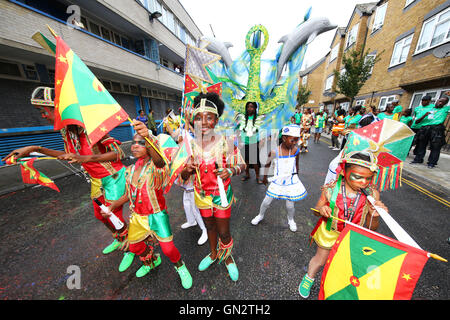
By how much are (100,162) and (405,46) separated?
55.8 feet

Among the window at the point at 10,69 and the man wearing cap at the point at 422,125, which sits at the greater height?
the window at the point at 10,69

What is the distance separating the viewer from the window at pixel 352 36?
51.6ft

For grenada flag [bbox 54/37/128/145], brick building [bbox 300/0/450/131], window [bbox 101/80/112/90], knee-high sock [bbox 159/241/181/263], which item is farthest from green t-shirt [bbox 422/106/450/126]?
window [bbox 101/80/112/90]

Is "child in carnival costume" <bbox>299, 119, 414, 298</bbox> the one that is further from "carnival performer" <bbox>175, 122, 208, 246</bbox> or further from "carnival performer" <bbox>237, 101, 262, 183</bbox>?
"carnival performer" <bbox>237, 101, 262, 183</bbox>

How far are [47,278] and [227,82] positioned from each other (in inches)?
174

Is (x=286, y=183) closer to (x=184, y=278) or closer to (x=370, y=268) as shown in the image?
(x=370, y=268)

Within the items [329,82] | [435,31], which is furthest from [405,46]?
[329,82]

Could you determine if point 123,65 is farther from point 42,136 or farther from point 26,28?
point 42,136

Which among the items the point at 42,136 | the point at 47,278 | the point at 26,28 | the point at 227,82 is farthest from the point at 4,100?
the point at 227,82

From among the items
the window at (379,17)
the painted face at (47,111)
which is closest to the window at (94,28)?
the painted face at (47,111)

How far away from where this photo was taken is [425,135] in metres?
5.70

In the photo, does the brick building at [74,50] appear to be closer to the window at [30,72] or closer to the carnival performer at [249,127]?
the window at [30,72]

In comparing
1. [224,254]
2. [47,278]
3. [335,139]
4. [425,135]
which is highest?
[425,135]

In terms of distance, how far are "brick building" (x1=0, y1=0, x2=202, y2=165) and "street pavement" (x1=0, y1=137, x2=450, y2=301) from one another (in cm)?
377
